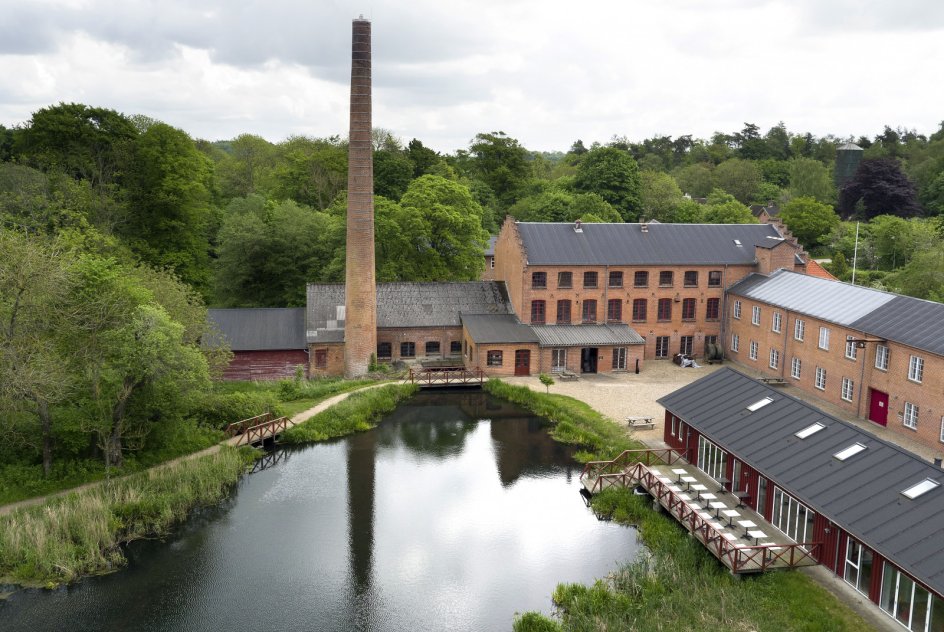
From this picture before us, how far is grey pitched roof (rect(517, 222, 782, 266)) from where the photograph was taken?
134 feet

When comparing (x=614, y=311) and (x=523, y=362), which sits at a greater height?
(x=614, y=311)

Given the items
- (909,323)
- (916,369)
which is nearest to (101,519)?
(916,369)

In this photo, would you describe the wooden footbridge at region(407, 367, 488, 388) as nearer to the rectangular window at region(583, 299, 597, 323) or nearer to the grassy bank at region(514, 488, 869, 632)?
the rectangular window at region(583, 299, 597, 323)

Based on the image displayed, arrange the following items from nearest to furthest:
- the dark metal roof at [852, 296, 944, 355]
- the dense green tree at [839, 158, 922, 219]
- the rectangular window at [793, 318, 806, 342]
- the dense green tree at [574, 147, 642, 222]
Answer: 1. the dark metal roof at [852, 296, 944, 355]
2. the rectangular window at [793, 318, 806, 342]
3. the dense green tree at [574, 147, 642, 222]
4. the dense green tree at [839, 158, 922, 219]

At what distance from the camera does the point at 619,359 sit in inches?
1540

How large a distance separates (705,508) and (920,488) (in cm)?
596

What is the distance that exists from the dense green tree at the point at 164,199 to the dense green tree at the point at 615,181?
32459mm

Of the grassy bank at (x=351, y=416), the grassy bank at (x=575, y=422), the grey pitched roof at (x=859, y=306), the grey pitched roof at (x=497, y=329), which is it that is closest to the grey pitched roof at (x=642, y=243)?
the grey pitched roof at (x=859, y=306)

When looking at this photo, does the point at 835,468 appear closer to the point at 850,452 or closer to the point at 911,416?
the point at 850,452

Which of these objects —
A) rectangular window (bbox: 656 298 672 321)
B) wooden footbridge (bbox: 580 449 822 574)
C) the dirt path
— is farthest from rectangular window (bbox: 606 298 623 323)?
wooden footbridge (bbox: 580 449 822 574)

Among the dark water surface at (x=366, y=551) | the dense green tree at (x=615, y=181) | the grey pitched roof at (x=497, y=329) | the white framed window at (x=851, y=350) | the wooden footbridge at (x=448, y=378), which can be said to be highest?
the dense green tree at (x=615, y=181)

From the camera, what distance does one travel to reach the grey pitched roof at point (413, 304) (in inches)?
1532

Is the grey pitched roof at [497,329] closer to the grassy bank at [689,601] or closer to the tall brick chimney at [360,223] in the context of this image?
the tall brick chimney at [360,223]

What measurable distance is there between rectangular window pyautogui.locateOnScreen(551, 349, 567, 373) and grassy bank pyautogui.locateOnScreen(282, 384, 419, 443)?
7.97 meters
